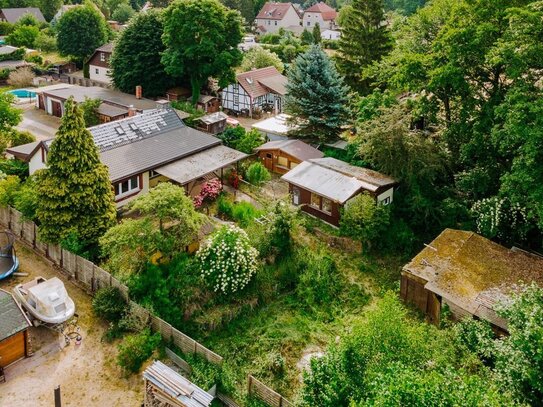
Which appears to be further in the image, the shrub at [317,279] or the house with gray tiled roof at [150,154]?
the house with gray tiled roof at [150,154]

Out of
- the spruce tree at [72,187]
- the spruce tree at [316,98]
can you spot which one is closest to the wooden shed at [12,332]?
the spruce tree at [72,187]

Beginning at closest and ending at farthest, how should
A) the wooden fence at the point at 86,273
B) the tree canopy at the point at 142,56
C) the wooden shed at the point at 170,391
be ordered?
the wooden shed at the point at 170,391
the wooden fence at the point at 86,273
the tree canopy at the point at 142,56

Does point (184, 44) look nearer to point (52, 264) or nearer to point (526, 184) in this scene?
point (52, 264)

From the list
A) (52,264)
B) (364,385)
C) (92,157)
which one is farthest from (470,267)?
(52,264)

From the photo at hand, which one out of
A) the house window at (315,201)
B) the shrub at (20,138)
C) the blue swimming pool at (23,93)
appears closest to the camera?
the house window at (315,201)

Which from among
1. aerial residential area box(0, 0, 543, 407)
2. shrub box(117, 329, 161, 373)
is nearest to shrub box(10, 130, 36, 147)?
aerial residential area box(0, 0, 543, 407)

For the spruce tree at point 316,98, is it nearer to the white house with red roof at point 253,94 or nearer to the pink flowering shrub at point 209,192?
the pink flowering shrub at point 209,192

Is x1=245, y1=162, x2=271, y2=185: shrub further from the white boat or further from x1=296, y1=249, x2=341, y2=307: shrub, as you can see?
the white boat
